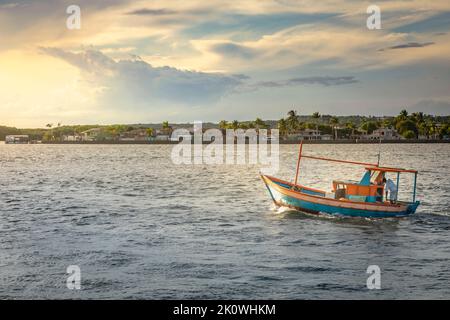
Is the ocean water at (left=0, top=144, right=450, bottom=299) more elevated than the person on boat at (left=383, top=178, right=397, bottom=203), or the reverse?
the person on boat at (left=383, top=178, right=397, bottom=203)

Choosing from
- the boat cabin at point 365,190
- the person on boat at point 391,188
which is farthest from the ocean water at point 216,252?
the person on boat at point 391,188

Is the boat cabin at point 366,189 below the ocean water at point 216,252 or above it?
above

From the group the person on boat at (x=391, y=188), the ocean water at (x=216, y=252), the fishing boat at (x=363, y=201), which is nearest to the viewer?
the ocean water at (x=216, y=252)

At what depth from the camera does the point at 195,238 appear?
33.8 m

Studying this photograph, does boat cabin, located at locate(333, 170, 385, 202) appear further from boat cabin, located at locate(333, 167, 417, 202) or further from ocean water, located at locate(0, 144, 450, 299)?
ocean water, located at locate(0, 144, 450, 299)

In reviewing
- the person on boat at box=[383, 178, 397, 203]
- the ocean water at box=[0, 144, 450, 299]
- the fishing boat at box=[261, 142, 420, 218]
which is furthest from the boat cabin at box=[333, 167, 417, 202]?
the ocean water at box=[0, 144, 450, 299]

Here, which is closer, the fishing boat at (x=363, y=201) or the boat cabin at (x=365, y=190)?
the fishing boat at (x=363, y=201)

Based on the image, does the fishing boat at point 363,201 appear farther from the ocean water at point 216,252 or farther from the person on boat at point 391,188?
the ocean water at point 216,252

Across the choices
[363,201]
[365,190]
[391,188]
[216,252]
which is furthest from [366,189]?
[216,252]

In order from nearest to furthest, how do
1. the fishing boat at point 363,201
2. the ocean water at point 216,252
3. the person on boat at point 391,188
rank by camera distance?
the ocean water at point 216,252, the fishing boat at point 363,201, the person on boat at point 391,188
